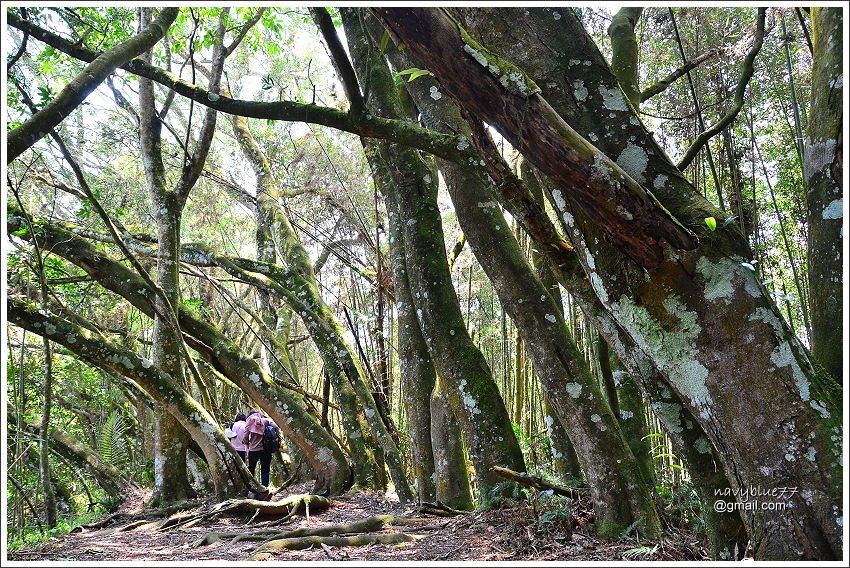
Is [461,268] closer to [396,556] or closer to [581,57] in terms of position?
[396,556]

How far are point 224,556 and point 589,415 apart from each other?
2.80 m

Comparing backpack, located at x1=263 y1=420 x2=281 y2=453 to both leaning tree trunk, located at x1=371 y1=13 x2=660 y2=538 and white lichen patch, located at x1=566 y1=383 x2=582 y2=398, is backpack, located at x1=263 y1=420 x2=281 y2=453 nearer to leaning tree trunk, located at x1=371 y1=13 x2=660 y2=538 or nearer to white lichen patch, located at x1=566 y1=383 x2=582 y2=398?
leaning tree trunk, located at x1=371 y1=13 x2=660 y2=538

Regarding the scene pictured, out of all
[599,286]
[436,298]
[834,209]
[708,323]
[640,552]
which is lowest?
[640,552]

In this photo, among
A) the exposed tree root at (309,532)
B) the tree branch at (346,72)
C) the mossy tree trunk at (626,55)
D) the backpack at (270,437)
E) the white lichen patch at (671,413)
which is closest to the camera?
the white lichen patch at (671,413)

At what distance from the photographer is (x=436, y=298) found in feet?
18.8

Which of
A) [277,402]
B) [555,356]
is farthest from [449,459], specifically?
[277,402]

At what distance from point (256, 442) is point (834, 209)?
844 centimetres

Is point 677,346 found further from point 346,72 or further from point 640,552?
point 346,72

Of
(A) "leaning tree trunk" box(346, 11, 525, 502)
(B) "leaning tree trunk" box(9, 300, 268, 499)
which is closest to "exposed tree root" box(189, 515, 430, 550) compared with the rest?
(A) "leaning tree trunk" box(346, 11, 525, 502)

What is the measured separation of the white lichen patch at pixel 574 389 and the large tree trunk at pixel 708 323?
1.59 metres

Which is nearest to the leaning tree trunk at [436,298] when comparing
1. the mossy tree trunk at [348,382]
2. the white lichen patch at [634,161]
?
the mossy tree trunk at [348,382]

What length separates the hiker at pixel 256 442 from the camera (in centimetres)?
923

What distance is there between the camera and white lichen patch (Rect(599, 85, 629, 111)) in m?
2.81

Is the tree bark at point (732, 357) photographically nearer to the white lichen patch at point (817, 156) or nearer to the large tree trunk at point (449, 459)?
the white lichen patch at point (817, 156)
